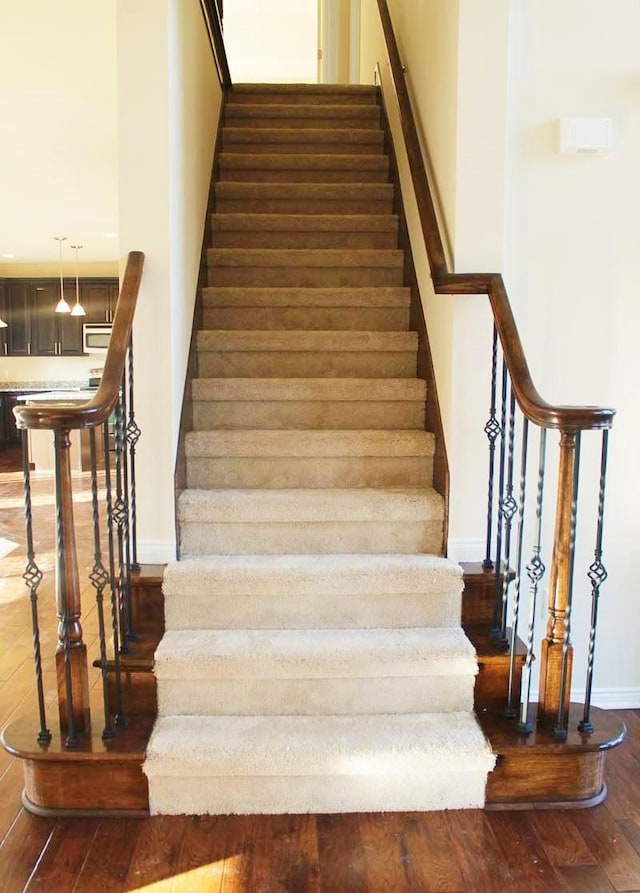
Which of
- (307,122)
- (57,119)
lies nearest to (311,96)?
(307,122)

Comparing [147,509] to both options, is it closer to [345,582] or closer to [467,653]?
[345,582]

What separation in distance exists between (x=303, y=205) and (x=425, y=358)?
1.52m

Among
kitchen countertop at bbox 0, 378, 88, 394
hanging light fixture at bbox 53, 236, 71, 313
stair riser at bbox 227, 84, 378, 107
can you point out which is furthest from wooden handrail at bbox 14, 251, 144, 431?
kitchen countertop at bbox 0, 378, 88, 394

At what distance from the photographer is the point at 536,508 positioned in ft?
7.22

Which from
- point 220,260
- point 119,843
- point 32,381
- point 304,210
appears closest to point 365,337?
point 220,260

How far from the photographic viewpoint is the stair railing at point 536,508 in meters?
1.88

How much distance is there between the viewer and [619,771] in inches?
86.0

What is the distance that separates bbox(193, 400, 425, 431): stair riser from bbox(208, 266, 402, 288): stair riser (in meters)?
0.86

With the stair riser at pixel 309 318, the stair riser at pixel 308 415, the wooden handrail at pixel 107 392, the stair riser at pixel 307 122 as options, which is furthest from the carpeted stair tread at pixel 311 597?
the stair riser at pixel 307 122

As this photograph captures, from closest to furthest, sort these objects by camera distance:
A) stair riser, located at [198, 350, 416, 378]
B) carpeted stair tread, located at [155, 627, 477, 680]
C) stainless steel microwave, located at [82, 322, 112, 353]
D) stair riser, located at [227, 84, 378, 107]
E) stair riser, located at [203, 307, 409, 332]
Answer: carpeted stair tread, located at [155, 627, 477, 680] < stair riser, located at [198, 350, 416, 378] < stair riser, located at [203, 307, 409, 332] < stair riser, located at [227, 84, 378, 107] < stainless steel microwave, located at [82, 322, 112, 353]

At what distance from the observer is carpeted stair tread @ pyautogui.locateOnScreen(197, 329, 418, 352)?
311cm

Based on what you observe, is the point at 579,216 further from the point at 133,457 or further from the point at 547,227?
the point at 133,457

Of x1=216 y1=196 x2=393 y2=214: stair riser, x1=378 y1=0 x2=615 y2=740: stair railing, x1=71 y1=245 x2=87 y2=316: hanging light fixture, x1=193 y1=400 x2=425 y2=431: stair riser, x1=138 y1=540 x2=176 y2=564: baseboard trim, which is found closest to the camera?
x1=378 y1=0 x2=615 y2=740: stair railing

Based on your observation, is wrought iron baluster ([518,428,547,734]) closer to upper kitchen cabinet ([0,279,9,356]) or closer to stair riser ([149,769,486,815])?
stair riser ([149,769,486,815])
